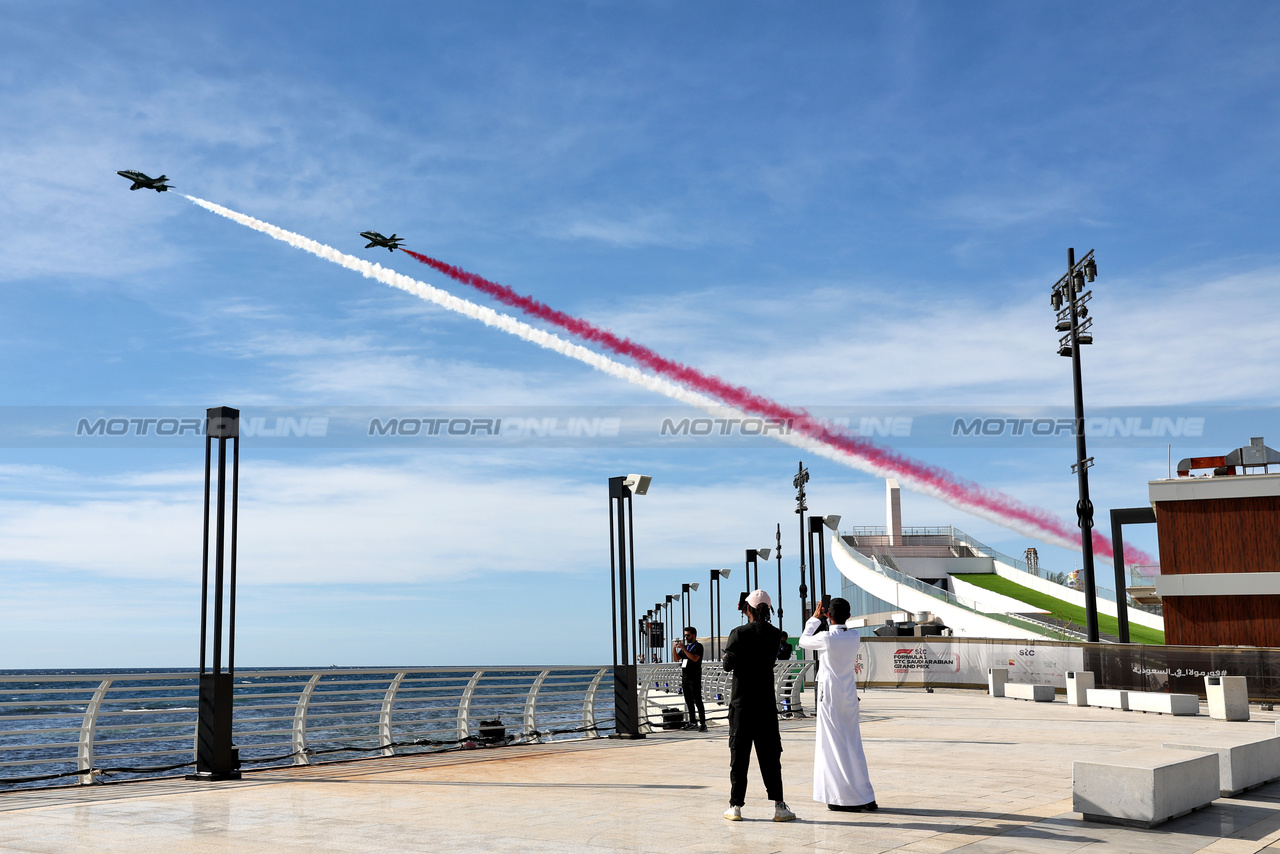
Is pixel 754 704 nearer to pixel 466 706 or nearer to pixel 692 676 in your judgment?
pixel 466 706

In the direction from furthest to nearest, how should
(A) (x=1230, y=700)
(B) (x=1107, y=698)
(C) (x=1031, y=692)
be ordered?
1. (C) (x=1031, y=692)
2. (B) (x=1107, y=698)
3. (A) (x=1230, y=700)

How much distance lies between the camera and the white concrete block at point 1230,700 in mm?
21562

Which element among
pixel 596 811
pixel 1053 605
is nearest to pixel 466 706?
pixel 596 811

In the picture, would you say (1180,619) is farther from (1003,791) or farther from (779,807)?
(779,807)

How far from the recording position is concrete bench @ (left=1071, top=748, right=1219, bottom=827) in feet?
26.4

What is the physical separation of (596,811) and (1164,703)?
1945 centimetres

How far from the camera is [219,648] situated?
11859 mm

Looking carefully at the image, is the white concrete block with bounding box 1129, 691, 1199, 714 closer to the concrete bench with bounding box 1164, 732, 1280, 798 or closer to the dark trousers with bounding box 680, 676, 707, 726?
the dark trousers with bounding box 680, 676, 707, 726

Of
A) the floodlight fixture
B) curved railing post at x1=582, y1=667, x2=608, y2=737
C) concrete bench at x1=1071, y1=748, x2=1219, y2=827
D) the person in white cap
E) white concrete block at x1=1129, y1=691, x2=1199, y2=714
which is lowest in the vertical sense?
white concrete block at x1=1129, y1=691, x2=1199, y2=714

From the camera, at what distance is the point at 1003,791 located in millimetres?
10258

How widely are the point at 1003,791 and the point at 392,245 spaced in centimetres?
3369

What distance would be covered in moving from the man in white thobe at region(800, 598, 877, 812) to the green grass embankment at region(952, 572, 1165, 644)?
157ft

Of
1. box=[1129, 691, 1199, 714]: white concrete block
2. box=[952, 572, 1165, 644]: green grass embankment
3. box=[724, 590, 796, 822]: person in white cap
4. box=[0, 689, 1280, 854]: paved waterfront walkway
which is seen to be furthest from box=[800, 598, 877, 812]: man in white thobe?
box=[952, 572, 1165, 644]: green grass embankment

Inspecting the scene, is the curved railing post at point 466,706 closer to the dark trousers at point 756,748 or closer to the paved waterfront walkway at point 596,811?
the paved waterfront walkway at point 596,811
